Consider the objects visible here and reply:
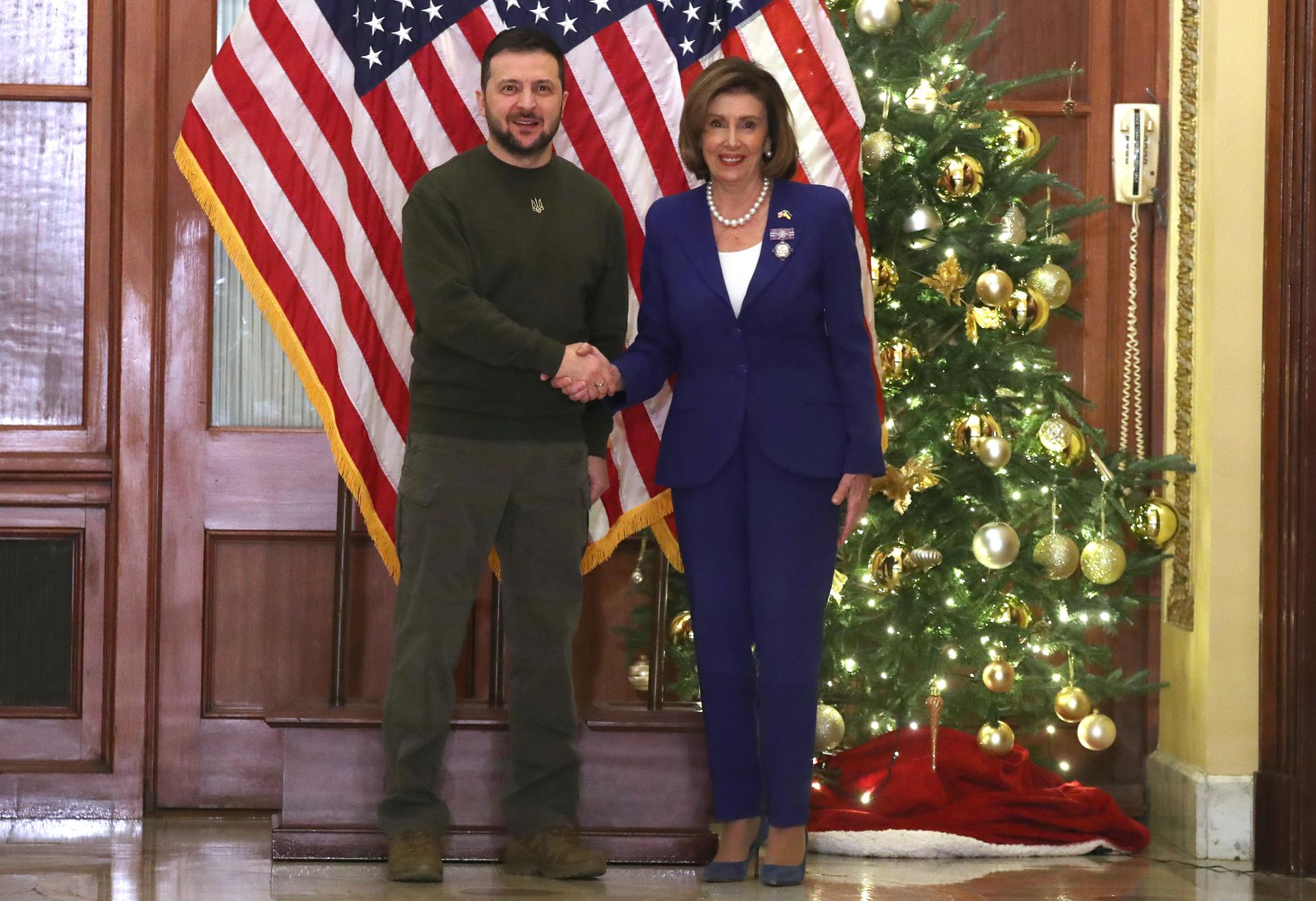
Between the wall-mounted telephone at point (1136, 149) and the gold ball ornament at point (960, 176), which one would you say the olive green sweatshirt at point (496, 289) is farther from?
the wall-mounted telephone at point (1136, 149)

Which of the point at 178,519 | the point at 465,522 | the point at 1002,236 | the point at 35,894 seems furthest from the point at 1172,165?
the point at 35,894

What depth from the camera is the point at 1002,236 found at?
384 centimetres

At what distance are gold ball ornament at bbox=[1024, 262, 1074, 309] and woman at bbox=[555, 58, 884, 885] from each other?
0.76 metres

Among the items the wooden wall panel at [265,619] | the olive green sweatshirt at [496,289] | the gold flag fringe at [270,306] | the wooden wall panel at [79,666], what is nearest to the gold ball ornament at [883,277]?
the olive green sweatshirt at [496,289]

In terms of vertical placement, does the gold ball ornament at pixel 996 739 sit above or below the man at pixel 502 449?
below

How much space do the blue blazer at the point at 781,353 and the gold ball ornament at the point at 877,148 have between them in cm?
51

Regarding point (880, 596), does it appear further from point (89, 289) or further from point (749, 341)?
point (89, 289)

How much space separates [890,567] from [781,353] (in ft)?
2.38

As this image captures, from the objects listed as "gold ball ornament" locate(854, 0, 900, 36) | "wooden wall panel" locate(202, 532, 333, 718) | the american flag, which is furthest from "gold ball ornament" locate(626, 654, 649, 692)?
"gold ball ornament" locate(854, 0, 900, 36)

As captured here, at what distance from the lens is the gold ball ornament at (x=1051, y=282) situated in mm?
3852

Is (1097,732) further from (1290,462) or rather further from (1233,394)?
(1233,394)

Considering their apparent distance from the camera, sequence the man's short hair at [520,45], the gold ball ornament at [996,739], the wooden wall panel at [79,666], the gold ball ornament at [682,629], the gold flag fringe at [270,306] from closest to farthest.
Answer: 1. the man's short hair at [520,45]
2. the gold flag fringe at [270,306]
3. the gold ball ornament at [996,739]
4. the gold ball ornament at [682,629]
5. the wooden wall panel at [79,666]

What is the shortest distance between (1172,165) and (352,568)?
2.48 meters

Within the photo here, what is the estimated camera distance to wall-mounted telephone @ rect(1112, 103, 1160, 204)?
4.30 meters
